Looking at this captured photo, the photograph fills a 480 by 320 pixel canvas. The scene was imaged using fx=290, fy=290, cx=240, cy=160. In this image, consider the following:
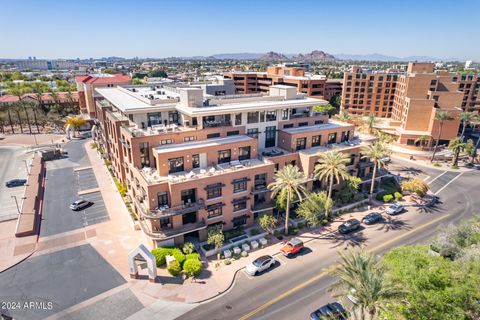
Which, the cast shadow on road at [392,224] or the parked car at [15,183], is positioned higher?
the parked car at [15,183]

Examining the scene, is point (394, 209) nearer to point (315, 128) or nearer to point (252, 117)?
point (315, 128)

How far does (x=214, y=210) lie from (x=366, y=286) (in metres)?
27.1

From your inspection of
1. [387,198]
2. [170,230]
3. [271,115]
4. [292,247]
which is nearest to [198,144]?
[170,230]

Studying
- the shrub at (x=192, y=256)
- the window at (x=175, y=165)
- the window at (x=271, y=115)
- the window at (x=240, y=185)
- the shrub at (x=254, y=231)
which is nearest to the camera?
the shrub at (x=192, y=256)

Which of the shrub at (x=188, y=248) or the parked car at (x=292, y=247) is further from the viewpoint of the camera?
the parked car at (x=292, y=247)

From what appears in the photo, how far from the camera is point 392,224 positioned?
5562 centimetres

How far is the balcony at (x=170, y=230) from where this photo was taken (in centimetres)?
4361

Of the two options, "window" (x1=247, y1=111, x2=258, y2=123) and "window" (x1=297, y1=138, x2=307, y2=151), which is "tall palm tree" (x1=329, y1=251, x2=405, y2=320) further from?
"window" (x1=247, y1=111, x2=258, y2=123)

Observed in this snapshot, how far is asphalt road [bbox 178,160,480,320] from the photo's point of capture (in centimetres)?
3541

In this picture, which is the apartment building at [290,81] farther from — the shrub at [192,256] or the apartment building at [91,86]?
the shrub at [192,256]

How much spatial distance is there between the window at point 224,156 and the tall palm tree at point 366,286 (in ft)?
93.6

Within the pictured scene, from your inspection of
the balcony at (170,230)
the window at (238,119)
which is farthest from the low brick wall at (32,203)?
the window at (238,119)

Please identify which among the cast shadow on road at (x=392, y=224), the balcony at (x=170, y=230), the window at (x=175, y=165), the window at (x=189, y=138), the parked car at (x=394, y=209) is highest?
the window at (x=189, y=138)

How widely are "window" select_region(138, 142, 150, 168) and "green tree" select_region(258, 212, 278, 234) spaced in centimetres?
2225
